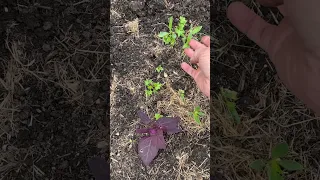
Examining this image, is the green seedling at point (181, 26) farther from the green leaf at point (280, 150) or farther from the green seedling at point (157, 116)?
the green leaf at point (280, 150)

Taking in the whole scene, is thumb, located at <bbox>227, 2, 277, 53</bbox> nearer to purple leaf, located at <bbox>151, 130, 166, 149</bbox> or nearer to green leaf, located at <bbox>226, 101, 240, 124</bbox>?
green leaf, located at <bbox>226, 101, 240, 124</bbox>

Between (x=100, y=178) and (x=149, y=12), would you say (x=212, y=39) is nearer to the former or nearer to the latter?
(x=149, y=12)

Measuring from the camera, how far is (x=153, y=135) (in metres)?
1.80

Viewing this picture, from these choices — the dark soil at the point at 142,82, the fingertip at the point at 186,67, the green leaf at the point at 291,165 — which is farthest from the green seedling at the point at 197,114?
the green leaf at the point at 291,165

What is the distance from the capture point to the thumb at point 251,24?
1.67m

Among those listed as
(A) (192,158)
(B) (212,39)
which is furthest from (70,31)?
(A) (192,158)

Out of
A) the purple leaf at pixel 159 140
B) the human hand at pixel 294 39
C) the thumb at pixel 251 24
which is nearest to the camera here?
the human hand at pixel 294 39

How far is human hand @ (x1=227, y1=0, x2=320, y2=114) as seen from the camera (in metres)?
1.32

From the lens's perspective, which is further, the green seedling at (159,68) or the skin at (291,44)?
the green seedling at (159,68)

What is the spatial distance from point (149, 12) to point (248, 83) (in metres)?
0.48

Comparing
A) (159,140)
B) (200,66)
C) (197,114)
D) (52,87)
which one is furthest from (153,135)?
(52,87)

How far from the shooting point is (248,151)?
1.85 metres

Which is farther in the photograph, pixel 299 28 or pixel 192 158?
pixel 192 158

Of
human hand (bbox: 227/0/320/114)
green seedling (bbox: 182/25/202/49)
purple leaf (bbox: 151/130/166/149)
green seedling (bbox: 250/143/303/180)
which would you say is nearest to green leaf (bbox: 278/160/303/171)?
green seedling (bbox: 250/143/303/180)
